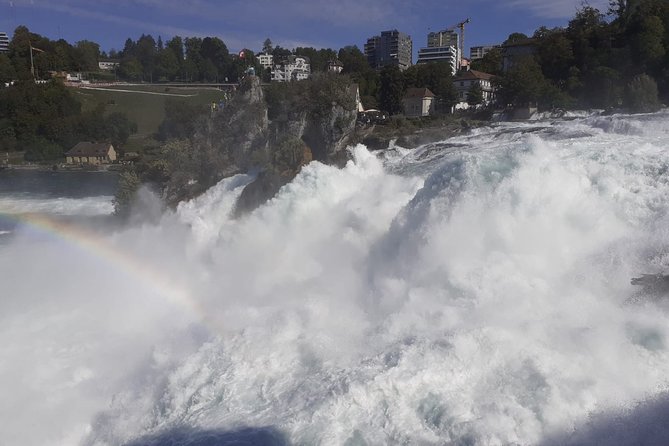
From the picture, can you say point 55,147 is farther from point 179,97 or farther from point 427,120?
point 427,120

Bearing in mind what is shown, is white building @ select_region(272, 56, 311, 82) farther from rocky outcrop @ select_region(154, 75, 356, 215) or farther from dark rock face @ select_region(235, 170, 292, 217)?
dark rock face @ select_region(235, 170, 292, 217)

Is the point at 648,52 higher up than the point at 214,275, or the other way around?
the point at 648,52

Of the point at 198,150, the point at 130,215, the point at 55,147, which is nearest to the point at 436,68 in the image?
the point at 198,150

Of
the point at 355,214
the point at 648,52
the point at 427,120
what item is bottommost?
the point at 355,214

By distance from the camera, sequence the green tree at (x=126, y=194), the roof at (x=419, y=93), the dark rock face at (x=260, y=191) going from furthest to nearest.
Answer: the roof at (x=419, y=93), the green tree at (x=126, y=194), the dark rock face at (x=260, y=191)

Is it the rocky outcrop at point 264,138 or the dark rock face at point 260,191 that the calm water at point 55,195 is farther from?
the dark rock face at point 260,191

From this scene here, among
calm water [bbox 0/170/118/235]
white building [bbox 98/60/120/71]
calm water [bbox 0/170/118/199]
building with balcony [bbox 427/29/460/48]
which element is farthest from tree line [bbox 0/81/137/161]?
building with balcony [bbox 427/29/460/48]

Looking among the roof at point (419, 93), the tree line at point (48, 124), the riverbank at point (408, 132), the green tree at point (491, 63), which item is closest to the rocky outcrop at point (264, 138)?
the riverbank at point (408, 132)
